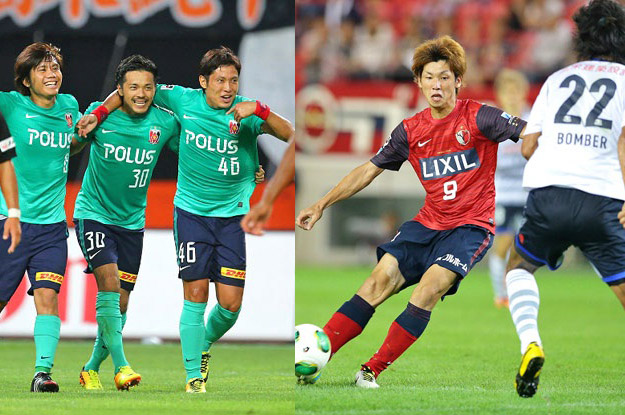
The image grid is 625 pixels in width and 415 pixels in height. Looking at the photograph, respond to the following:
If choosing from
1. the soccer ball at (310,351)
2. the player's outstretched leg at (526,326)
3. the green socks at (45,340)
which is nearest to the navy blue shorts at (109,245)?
the green socks at (45,340)

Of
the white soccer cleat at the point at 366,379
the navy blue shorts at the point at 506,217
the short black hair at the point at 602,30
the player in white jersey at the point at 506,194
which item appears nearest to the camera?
the short black hair at the point at 602,30

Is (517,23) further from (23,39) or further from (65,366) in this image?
(65,366)

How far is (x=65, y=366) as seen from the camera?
26.8ft

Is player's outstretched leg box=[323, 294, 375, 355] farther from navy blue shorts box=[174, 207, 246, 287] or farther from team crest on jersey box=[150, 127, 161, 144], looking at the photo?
team crest on jersey box=[150, 127, 161, 144]

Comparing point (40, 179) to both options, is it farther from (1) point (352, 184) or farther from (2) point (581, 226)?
(2) point (581, 226)

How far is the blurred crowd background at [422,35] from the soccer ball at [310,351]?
1600 centimetres

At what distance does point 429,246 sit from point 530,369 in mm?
1234

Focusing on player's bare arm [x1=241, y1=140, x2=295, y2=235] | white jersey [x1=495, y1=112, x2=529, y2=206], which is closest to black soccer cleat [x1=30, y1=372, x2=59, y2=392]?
player's bare arm [x1=241, y1=140, x2=295, y2=235]

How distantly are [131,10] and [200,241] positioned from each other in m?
4.37

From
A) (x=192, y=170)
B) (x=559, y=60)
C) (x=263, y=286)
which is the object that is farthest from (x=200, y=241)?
(x=559, y=60)

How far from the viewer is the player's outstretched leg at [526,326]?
210 inches

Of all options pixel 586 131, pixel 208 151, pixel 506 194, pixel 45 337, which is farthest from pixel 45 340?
pixel 506 194

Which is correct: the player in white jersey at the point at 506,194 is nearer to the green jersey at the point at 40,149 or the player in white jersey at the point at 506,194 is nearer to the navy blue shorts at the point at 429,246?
the navy blue shorts at the point at 429,246

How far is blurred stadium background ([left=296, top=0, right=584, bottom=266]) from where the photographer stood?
71.8ft
